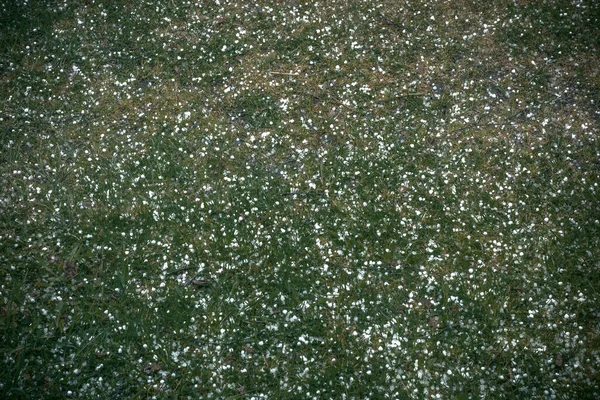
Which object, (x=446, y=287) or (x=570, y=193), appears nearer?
(x=446, y=287)

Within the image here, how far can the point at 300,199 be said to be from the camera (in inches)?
225

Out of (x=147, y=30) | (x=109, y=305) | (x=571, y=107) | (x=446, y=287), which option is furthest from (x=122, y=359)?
(x=571, y=107)

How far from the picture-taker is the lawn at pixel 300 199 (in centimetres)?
472

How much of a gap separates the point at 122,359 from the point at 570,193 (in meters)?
4.66

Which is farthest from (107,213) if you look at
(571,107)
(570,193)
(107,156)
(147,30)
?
(571,107)

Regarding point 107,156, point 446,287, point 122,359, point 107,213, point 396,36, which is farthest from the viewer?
point 396,36

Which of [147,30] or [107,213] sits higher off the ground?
[147,30]

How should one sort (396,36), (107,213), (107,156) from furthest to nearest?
1. (396,36)
2. (107,156)
3. (107,213)

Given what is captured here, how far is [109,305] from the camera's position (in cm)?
502

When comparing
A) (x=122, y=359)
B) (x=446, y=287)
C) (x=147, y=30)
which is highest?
(x=147, y=30)

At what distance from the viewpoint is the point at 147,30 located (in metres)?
7.09

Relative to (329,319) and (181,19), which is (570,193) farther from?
(181,19)

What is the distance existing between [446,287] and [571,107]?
9.36 feet

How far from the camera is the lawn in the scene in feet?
15.5
